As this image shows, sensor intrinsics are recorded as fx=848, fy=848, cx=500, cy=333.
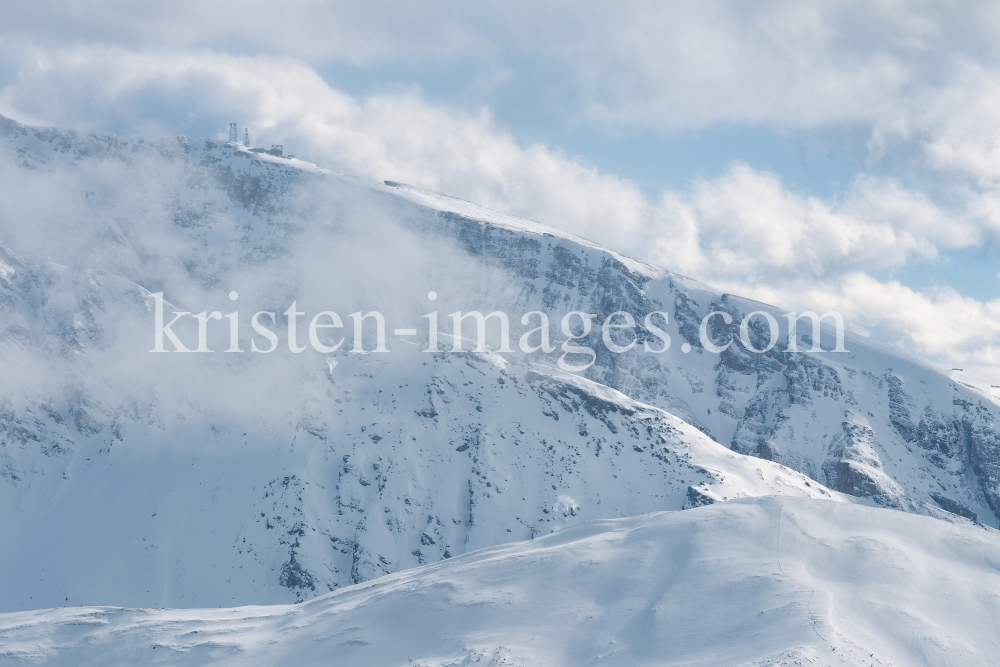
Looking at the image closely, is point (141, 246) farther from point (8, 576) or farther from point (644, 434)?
point (644, 434)

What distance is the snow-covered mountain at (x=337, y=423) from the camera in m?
118

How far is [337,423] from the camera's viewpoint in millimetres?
134875

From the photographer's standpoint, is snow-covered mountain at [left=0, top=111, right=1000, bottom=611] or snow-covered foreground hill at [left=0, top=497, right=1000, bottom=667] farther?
snow-covered mountain at [left=0, top=111, right=1000, bottom=611]

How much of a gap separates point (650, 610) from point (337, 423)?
87.6 meters

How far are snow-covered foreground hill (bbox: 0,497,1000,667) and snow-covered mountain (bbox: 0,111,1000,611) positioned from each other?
46.5 m

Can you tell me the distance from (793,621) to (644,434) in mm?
86433

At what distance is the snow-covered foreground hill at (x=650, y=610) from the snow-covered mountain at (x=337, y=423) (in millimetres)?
46500

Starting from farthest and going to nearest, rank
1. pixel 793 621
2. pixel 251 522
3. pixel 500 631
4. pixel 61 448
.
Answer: pixel 61 448
pixel 251 522
pixel 500 631
pixel 793 621

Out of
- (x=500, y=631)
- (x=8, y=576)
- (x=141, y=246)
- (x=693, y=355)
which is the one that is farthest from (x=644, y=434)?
(x=141, y=246)

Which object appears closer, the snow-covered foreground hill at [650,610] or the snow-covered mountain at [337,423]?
the snow-covered foreground hill at [650,610]

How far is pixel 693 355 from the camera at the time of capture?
188m

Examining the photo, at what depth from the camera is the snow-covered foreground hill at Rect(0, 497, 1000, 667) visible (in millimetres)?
49375

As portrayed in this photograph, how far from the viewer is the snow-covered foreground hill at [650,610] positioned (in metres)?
49.4

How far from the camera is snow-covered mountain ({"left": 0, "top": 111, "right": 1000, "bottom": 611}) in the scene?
11844 centimetres
